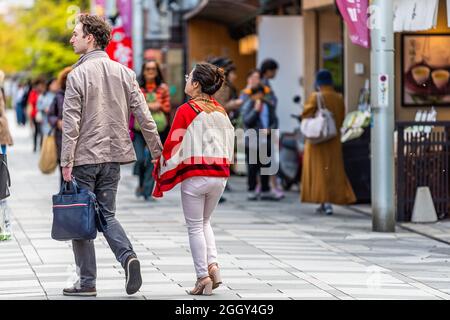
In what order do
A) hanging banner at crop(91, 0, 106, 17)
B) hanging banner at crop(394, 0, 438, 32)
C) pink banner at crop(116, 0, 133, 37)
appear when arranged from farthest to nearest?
hanging banner at crop(91, 0, 106, 17)
pink banner at crop(116, 0, 133, 37)
hanging banner at crop(394, 0, 438, 32)

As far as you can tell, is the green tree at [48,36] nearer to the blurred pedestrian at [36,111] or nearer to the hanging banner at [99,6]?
the blurred pedestrian at [36,111]

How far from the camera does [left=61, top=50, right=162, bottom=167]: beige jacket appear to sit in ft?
27.7

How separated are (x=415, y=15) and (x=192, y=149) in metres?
6.24

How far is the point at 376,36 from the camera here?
41.8 ft

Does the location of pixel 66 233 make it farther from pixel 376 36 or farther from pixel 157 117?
pixel 157 117

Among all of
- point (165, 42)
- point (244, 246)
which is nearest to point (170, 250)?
point (244, 246)

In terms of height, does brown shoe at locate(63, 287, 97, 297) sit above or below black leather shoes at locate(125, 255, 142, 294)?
below

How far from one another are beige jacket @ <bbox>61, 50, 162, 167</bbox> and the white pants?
0.35 meters

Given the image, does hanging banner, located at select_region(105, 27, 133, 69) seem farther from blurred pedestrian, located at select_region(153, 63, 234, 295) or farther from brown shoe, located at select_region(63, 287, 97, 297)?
brown shoe, located at select_region(63, 287, 97, 297)

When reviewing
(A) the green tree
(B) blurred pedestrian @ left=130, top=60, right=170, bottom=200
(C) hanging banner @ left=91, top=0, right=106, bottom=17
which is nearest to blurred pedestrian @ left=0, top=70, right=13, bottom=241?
(B) blurred pedestrian @ left=130, top=60, right=170, bottom=200

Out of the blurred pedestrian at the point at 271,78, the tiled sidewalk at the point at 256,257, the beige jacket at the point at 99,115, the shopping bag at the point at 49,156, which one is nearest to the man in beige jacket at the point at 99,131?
the beige jacket at the point at 99,115

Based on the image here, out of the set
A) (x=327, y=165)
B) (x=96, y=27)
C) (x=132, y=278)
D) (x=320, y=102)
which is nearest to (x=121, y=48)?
(x=320, y=102)

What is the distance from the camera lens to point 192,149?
8570 mm

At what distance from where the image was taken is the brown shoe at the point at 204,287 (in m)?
8.54
